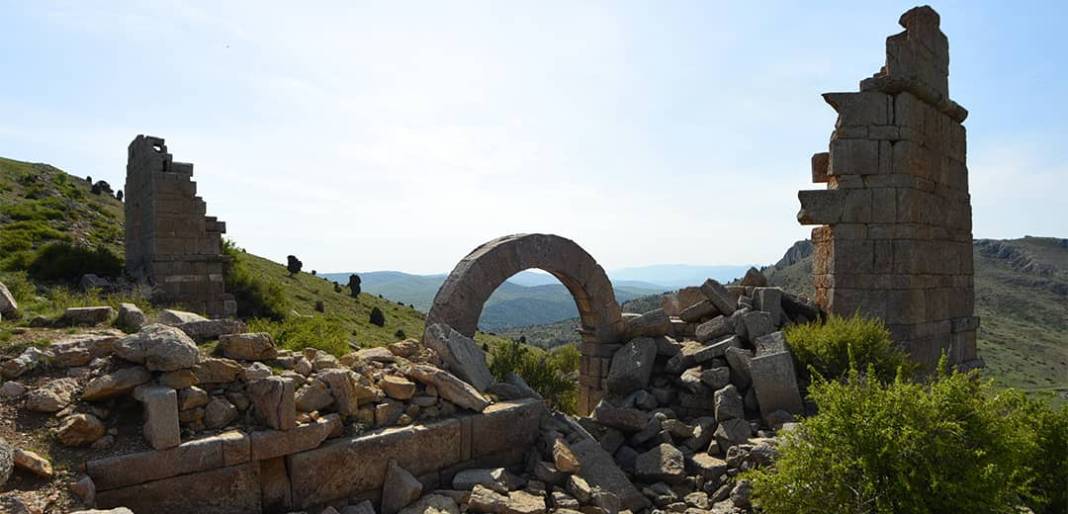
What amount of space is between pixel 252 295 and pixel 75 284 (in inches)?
169

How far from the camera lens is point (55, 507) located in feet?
12.2

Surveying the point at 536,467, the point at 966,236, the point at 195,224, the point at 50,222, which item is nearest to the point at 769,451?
the point at 536,467

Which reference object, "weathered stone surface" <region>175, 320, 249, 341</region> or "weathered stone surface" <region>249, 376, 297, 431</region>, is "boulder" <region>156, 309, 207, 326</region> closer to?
"weathered stone surface" <region>175, 320, 249, 341</region>

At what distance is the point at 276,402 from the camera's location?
186 inches

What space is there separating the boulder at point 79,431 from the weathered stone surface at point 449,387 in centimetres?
249

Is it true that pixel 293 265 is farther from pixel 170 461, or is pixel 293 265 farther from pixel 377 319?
pixel 170 461

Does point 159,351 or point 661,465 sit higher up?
point 159,351

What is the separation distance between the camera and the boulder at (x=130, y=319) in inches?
226

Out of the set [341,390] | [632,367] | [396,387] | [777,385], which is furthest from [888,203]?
[341,390]

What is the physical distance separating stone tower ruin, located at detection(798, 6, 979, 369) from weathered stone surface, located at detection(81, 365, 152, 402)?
28.0 feet

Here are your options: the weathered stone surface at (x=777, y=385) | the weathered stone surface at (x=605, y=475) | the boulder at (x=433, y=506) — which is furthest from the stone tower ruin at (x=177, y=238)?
the weathered stone surface at (x=777, y=385)

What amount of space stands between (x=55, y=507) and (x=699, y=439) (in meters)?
6.01

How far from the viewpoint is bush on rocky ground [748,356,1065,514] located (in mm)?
4316

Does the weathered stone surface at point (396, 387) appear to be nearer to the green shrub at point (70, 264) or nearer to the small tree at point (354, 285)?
the green shrub at point (70, 264)
